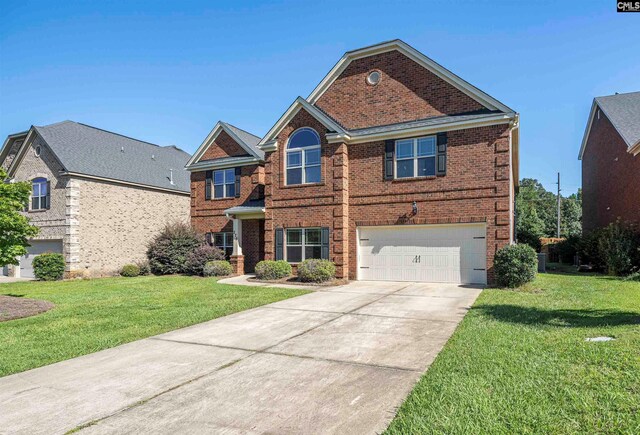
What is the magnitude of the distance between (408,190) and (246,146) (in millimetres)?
9105

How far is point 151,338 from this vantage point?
705 centimetres

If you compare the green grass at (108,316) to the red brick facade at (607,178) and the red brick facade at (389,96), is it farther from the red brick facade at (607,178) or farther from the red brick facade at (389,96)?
the red brick facade at (607,178)

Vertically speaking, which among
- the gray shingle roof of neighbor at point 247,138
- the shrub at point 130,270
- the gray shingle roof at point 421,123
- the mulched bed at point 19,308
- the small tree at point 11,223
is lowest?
the shrub at point 130,270

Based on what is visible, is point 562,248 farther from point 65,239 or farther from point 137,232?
point 65,239

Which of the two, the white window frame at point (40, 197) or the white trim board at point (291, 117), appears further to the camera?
the white window frame at point (40, 197)

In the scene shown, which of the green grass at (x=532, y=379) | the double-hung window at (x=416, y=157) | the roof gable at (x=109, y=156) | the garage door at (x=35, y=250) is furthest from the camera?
the roof gable at (x=109, y=156)

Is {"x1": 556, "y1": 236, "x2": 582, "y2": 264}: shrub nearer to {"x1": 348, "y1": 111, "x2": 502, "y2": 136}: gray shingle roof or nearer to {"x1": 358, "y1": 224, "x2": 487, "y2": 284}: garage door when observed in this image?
{"x1": 358, "y1": 224, "x2": 487, "y2": 284}: garage door

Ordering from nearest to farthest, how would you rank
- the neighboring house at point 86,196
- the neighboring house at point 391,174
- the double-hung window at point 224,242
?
the neighboring house at point 391,174 → the neighboring house at point 86,196 → the double-hung window at point 224,242

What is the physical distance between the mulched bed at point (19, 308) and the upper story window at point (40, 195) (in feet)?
38.1

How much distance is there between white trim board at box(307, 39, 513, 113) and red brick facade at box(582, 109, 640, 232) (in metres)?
9.59

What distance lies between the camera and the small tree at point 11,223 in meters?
11.5

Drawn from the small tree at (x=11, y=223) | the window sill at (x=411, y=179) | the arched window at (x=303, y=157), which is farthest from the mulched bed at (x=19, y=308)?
the window sill at (x=411, y=179)

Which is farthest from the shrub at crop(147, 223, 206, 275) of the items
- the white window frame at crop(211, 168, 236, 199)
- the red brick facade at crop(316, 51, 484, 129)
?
the red brick facade at crop(316, 51, 484, 129)

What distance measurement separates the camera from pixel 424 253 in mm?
15203
